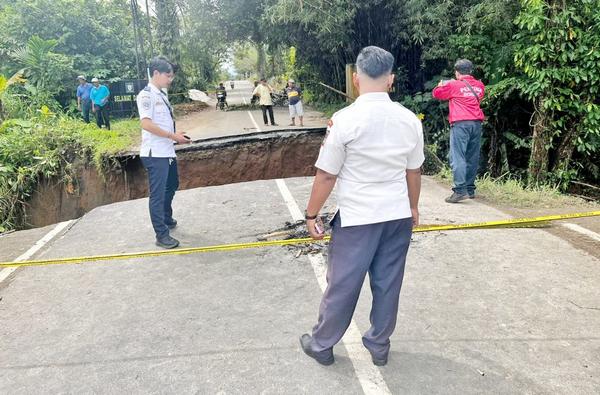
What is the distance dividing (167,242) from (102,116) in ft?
36.9

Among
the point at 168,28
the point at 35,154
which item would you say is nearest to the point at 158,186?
the point at 35,154

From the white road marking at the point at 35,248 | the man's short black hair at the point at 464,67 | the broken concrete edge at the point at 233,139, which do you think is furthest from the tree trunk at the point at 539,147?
the white road marking at the point at 35,248

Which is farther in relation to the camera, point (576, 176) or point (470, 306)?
point (576, 176)

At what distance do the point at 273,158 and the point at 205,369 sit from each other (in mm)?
9301

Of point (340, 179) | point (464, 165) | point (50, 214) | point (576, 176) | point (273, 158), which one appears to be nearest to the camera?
point (340, 179)

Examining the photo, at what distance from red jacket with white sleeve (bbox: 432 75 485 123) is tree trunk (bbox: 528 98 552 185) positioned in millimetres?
2274

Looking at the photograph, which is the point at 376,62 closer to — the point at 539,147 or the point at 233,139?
the point at 539,147

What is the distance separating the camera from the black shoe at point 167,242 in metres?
5.07

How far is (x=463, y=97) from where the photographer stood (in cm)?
611

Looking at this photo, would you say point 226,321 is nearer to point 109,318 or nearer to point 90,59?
point 109,318

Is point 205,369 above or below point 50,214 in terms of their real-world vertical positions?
above

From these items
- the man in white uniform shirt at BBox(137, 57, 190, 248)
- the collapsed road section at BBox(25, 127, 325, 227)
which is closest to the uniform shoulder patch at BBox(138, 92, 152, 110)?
the man in white uniform shirt at BBox(137, 57, 190, 248)

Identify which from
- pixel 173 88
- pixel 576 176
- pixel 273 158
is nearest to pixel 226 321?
pixel 576 176

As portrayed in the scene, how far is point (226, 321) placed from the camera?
342 centimetres
